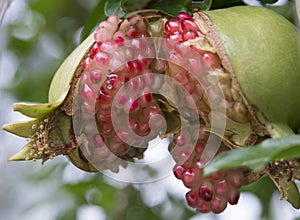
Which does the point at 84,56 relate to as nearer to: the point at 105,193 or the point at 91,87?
the point at 91,87

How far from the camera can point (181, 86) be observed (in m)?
1.21

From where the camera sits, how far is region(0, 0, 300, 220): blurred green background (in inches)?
86.4

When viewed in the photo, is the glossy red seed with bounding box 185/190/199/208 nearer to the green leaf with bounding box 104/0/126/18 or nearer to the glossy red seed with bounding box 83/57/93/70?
the glossy red seed with bounding box 83/57/93/70

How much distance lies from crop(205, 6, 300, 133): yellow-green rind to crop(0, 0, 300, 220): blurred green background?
3.16ft

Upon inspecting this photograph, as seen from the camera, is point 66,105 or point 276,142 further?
point 66,105

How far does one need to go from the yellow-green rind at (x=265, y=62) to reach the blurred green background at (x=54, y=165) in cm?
96

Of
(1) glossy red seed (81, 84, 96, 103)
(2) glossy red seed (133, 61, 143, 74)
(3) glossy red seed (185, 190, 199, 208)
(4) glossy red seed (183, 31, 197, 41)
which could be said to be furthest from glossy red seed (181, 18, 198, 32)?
(3) glossy red seed (185, 190, 199, 208)

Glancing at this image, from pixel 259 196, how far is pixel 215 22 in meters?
0.97

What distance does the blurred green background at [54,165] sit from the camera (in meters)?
2.19

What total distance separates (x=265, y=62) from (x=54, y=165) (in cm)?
139

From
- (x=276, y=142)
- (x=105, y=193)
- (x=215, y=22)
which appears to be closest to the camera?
Answer: (x=276, y=142)

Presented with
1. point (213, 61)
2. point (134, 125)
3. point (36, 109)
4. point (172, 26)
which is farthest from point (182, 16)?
point (36, 109)

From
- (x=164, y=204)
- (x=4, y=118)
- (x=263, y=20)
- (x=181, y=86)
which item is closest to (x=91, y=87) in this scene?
(x=181, y=86)

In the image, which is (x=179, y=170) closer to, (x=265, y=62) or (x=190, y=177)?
(x=190, y=177)
